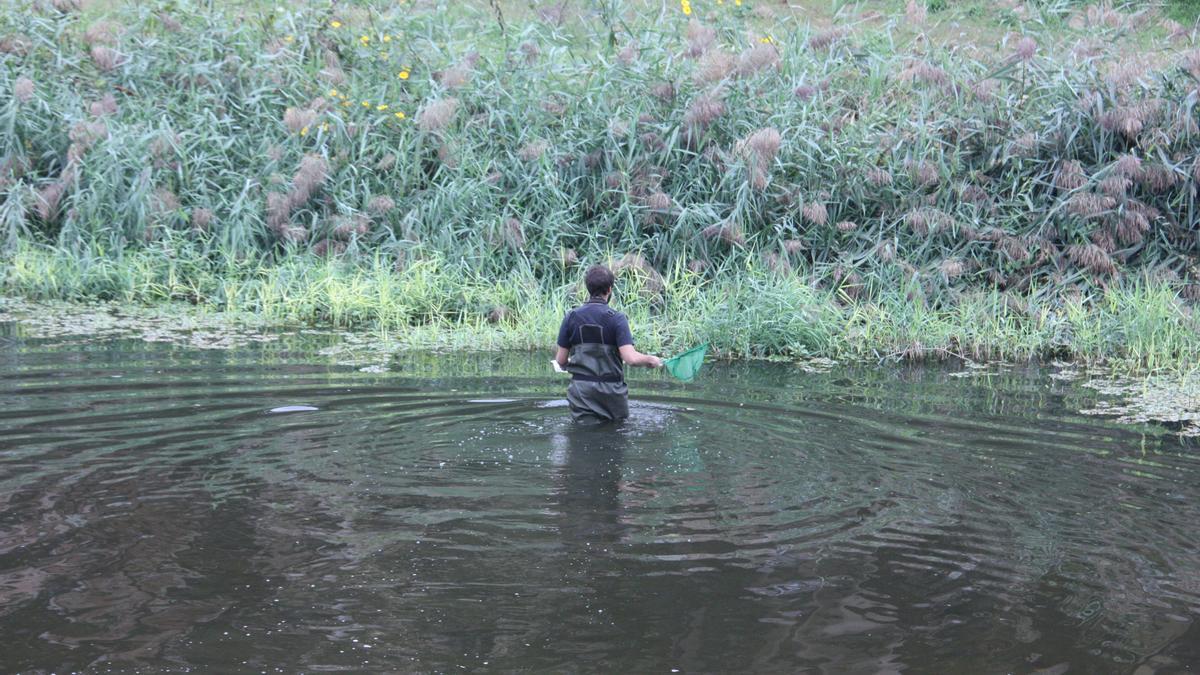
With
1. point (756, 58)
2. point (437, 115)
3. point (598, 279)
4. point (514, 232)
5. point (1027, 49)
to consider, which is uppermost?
point (1027, 49)

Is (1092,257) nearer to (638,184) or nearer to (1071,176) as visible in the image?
(1071,176)

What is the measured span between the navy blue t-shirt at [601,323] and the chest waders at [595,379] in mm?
23

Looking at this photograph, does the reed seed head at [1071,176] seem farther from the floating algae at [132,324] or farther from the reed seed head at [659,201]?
the floating algae at [132,324]

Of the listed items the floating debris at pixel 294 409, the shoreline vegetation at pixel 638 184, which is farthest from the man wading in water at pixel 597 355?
the shoreline vegetation at pixel 638 184

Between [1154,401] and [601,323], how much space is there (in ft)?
13.8

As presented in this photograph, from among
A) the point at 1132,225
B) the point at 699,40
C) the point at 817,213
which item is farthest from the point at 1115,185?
the point at 699,40

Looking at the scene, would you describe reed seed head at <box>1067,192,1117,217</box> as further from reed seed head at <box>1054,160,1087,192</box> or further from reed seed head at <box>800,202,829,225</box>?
reed seed head at <box>800,202,829,225</box>

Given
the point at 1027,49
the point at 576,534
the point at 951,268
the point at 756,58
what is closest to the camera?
the point at 576,534

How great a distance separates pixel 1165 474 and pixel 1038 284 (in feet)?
20.8

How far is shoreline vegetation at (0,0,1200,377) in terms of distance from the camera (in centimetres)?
1241

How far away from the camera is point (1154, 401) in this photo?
927cm

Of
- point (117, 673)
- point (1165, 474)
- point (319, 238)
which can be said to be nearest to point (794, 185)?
point (319, 238)

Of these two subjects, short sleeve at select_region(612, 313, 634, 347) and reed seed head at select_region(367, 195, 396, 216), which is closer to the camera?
short sleeve at select_region(612, 313, 634, 347)

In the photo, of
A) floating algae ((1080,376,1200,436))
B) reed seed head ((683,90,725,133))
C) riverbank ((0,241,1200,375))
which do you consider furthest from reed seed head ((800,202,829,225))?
floating algae ((1080,376,1200,436))
